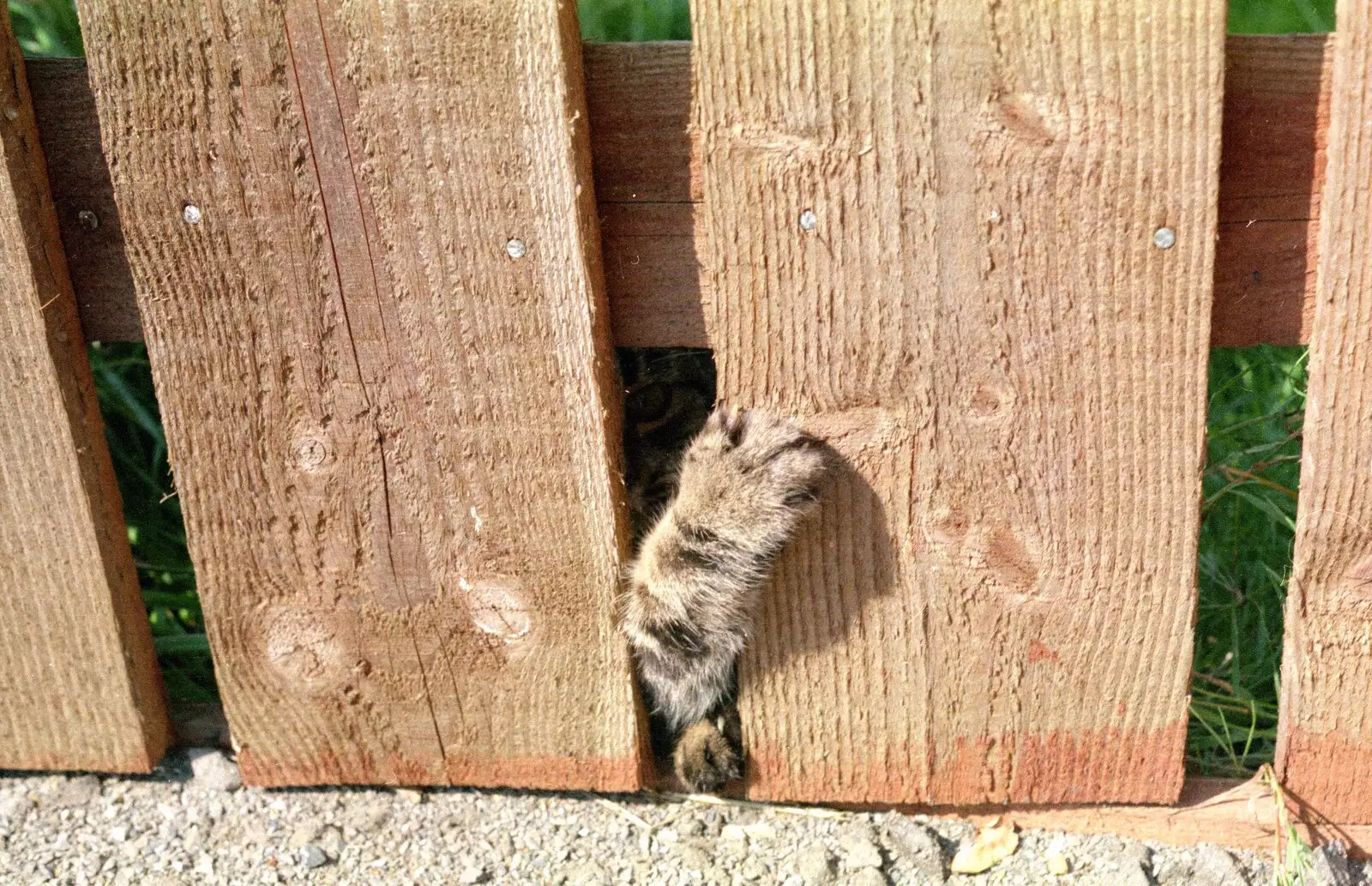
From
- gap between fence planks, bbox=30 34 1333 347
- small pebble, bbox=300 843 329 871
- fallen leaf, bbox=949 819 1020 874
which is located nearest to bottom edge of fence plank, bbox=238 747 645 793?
small pebble, bbox=300 843 329 871

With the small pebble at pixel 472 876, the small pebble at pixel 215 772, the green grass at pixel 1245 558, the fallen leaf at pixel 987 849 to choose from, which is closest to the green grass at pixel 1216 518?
the green grass at pixel 1245 558

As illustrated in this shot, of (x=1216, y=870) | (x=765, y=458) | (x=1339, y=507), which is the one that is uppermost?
(x=765, y=458)

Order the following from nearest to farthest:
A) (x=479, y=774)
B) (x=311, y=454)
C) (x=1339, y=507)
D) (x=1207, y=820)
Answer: (x=1339, y=507) < (x=311, y=454) < (x=1207, y=820) < (x=479, y=774)

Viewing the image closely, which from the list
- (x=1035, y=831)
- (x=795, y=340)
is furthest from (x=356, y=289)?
(x=1035, y=831)

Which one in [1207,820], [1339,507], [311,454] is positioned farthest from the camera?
[1207,820]

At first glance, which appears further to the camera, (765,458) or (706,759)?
(706,759)

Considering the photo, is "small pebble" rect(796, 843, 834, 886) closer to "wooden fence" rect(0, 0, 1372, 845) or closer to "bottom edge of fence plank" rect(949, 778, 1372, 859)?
"wooden fence" rect(0, 0, 1372, 845)

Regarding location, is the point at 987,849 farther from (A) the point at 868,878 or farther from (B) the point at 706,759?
(B) the point at 706,759

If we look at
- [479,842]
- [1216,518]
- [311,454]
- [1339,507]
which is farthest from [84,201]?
[1216,518]
